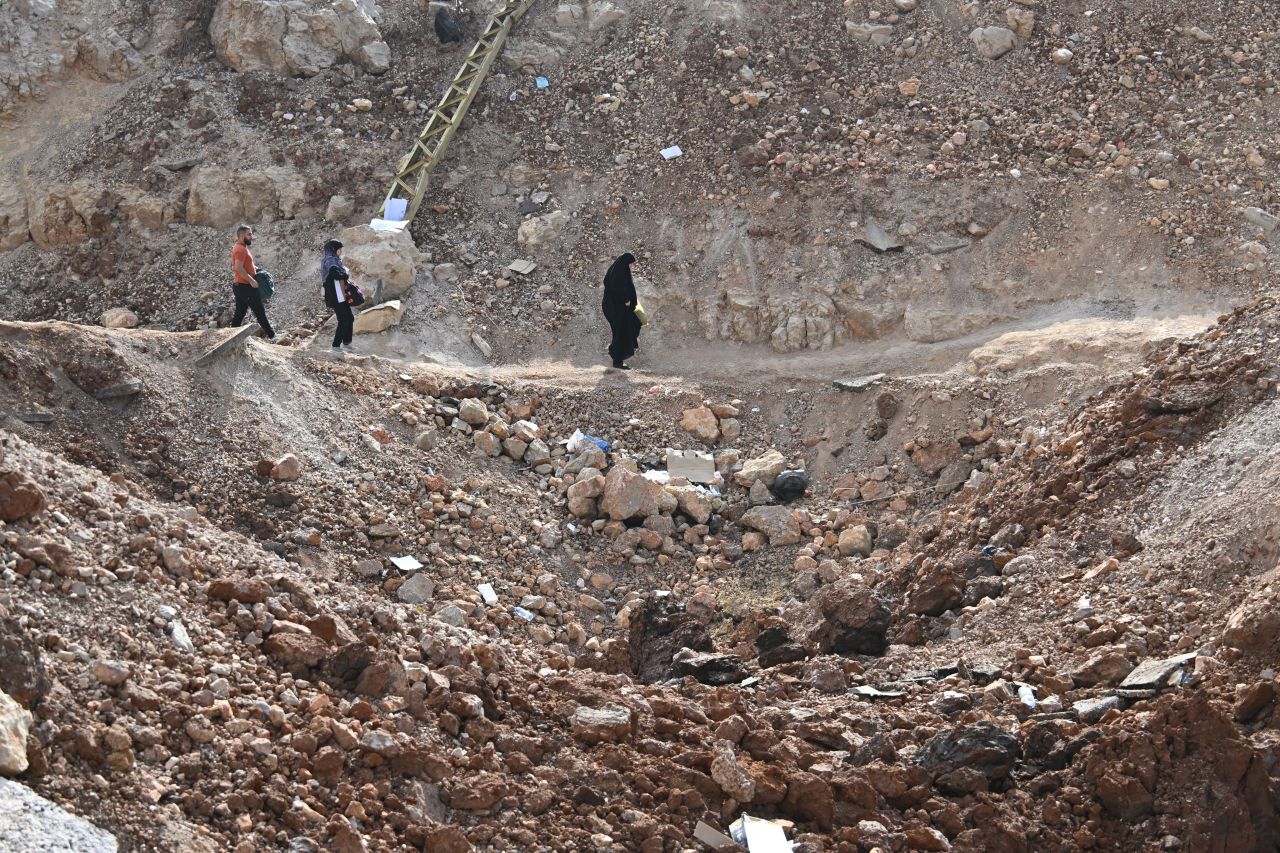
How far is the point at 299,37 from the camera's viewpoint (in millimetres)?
14844

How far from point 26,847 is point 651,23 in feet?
40.1

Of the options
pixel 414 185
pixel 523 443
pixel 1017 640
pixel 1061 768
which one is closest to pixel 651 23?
pixel 414 185

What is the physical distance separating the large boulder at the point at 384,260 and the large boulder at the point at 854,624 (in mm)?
6103

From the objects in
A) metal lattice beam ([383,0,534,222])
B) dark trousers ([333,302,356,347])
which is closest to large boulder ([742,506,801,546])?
dark trousers ([333,302,356,347])

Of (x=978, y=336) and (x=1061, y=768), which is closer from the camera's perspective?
(x=1061, y=768)

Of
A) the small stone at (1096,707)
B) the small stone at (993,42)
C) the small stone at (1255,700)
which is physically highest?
the small stone at (993,42)

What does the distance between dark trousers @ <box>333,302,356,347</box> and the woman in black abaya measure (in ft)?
7.32

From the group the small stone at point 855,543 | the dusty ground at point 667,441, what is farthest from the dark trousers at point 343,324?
the small stone at point 855,543

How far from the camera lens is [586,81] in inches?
574

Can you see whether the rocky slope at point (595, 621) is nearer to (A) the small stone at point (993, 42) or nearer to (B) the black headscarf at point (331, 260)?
(B) the black headscarf at point (331, 260)

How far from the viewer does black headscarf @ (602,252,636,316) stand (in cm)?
1185

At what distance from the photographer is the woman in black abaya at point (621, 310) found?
11.9 m

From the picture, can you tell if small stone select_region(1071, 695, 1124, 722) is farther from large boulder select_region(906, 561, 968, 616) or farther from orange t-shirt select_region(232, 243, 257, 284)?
orange t-shirt select_region(232, 243, 257, 284)

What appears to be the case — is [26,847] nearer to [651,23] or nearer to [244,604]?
[244,604]
